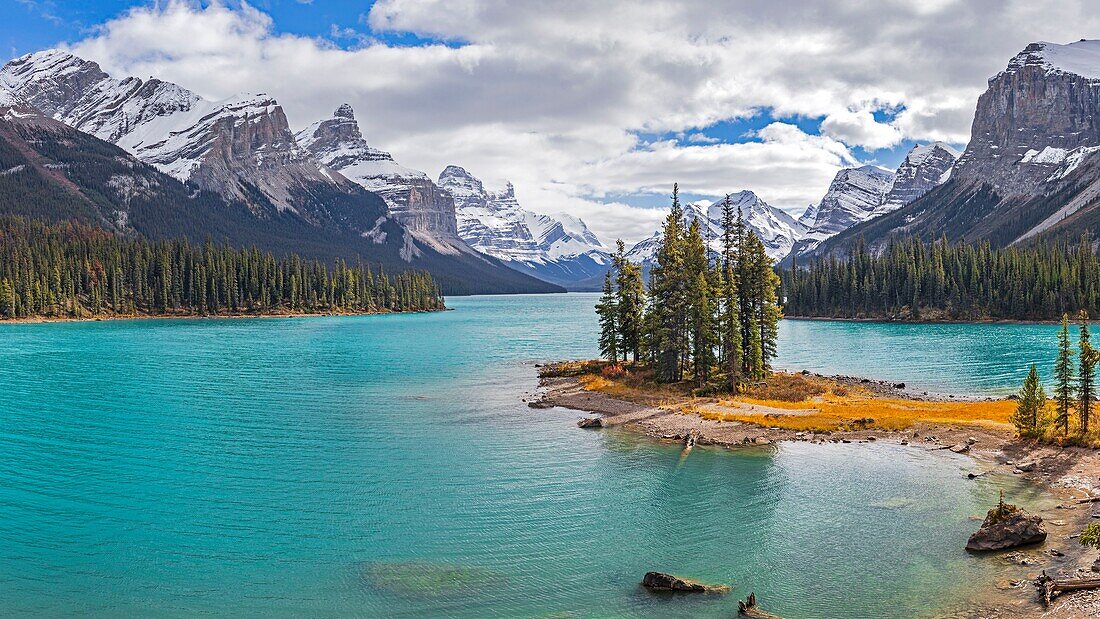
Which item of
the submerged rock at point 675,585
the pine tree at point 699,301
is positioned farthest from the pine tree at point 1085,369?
the pine tree at point 699,301

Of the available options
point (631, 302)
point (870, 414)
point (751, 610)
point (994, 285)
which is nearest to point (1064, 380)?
point (870, 414)

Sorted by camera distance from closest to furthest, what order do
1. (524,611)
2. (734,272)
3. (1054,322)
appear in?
(524,611) → (734,272) → (1054,322)

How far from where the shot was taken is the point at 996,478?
126ft

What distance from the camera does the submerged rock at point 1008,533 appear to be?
28.1 meters

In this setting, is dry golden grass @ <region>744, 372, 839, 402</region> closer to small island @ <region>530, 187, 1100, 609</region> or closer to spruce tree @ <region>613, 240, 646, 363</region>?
small island @ <region>530, 187, 1100, 609</region>

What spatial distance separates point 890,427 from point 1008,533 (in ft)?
77.1

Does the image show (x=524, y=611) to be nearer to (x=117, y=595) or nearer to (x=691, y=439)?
(x=117, y=595)

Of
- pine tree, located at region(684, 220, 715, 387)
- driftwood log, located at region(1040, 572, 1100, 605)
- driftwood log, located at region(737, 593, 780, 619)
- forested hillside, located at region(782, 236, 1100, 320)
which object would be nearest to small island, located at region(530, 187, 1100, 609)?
driftwood log, located at region(1040, 572, 1100, 605)

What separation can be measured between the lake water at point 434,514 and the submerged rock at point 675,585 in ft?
1.68

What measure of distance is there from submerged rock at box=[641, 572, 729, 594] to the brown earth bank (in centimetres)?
714

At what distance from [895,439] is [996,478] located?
969 cm

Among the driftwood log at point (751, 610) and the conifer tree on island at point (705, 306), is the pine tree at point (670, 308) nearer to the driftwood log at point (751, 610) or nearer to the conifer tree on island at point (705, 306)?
the conifer tree on island at point (705, 306)

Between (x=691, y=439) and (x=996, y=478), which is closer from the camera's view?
(x=996, y=478)

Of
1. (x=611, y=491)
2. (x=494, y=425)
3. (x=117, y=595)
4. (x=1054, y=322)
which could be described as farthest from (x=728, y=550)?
(x=1054, y=322)
